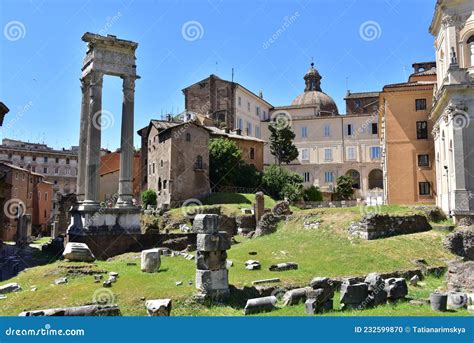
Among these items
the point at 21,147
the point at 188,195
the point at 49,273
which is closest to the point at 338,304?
the point at 49,273

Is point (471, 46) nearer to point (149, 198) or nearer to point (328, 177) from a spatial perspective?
point (149, 198)

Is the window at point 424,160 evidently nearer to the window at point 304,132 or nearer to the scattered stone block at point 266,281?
the scattered stone block at point 266,281

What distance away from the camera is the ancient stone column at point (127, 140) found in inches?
913

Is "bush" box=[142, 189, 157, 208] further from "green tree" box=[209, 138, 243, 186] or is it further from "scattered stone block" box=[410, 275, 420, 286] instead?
"scattered stone block" box=[410, 275, 420, 286]

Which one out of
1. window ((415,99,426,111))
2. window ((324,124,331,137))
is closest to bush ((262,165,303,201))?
window ((415,99,426,111))

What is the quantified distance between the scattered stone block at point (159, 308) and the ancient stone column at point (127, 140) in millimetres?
13619

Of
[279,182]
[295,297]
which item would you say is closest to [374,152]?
[279,182]

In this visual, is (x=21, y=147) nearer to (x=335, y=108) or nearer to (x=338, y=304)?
(x=335, y=108)

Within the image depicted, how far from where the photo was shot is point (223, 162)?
1753 inches

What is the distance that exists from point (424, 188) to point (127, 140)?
2068 cm

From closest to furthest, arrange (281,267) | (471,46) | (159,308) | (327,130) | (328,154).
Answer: (159,308)
(281,267)
(471,46)
(328,154)
(327,130)

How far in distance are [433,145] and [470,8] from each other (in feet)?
30.4

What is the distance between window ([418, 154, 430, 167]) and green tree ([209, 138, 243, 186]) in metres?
18.3

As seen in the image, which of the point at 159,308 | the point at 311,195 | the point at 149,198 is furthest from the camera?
the point at 311,195
